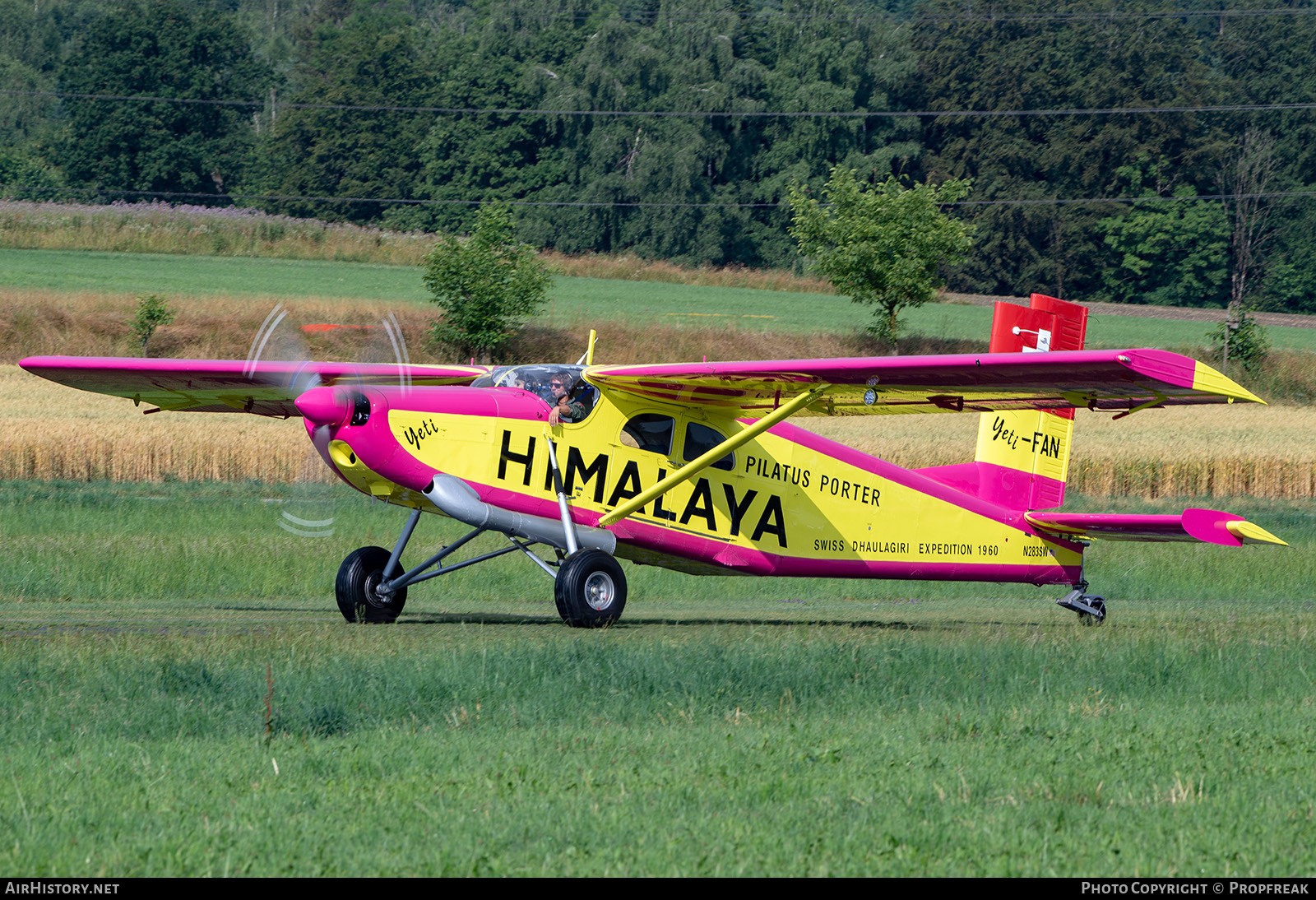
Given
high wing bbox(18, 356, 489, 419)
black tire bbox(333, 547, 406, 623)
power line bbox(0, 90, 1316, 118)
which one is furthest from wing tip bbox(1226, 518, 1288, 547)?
power line bbox(0, 90, 1316, 118)

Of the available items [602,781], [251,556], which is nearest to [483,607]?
[251,556]

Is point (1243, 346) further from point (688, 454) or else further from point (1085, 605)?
point (688, 454)

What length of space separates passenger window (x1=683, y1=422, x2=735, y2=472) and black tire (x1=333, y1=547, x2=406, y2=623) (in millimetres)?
3126

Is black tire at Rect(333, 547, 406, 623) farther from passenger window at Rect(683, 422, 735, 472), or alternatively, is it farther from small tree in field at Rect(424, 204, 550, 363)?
small tree in field at Rect(424, 204, 550, 363)

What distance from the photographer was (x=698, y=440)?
48.5 feet

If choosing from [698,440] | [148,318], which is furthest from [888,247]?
[698,440]

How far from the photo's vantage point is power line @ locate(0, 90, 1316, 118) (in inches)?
3561

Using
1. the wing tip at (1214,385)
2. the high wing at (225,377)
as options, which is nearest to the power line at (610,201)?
the high wing at (225,377)

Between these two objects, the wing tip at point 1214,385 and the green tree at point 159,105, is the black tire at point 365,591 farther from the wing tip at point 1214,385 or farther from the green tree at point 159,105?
the green tree at point 159,105

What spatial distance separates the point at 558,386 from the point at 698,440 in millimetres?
1719

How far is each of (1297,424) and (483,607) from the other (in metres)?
36.1

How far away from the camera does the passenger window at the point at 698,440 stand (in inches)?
579

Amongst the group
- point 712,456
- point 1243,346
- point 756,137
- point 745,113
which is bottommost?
point 712,456

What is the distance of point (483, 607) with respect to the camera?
17453 millimetres
